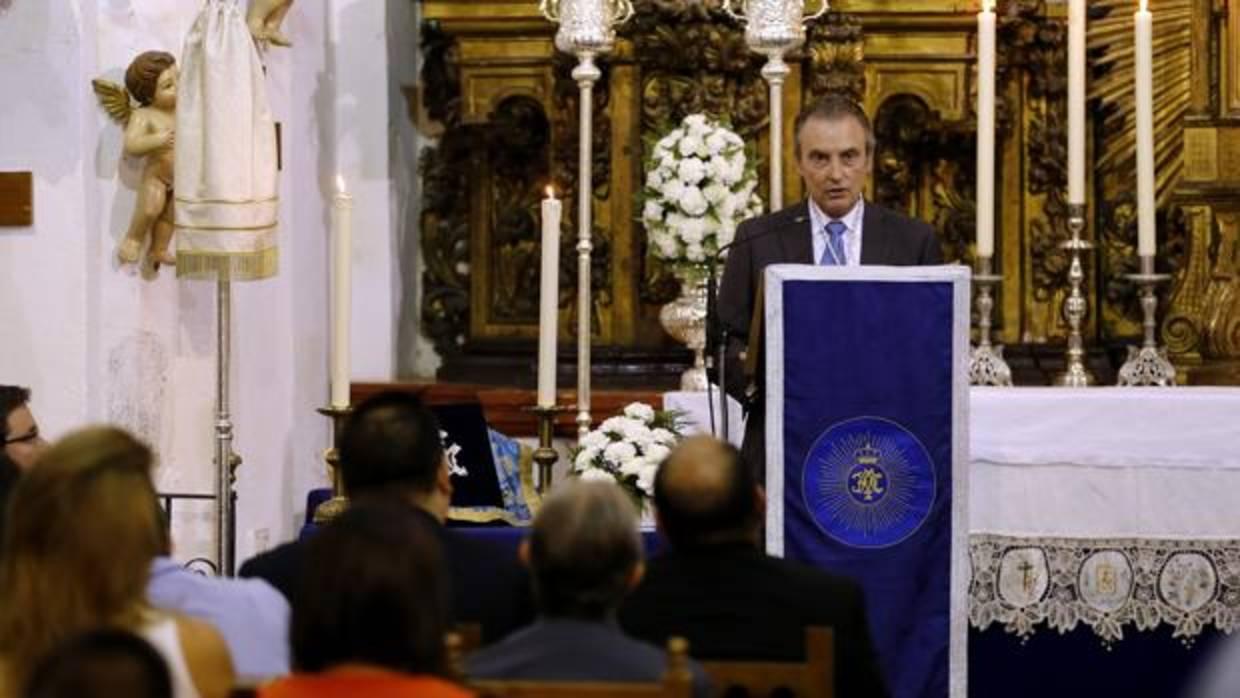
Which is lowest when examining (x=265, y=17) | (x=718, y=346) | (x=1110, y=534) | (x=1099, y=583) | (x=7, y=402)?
(x=1099, y=583)

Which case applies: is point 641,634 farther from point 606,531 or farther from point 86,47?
point 86,47

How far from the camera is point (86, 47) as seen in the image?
8.00 m

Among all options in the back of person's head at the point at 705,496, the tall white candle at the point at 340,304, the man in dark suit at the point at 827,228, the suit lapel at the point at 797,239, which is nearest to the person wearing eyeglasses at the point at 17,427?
the tall white candle at the point at 340,304

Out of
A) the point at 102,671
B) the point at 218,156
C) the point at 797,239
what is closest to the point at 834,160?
the point at 797,239

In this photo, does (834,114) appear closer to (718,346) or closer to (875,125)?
(718,346)

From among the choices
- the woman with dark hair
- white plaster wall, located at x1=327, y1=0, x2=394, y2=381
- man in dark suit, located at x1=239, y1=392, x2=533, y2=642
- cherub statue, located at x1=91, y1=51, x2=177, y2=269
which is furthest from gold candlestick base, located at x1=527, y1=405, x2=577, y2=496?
the woman with dark hair

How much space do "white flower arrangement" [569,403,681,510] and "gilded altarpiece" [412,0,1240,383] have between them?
7.48 ft

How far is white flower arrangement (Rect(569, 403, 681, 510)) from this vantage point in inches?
274

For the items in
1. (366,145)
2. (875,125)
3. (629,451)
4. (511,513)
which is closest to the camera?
(629,451)

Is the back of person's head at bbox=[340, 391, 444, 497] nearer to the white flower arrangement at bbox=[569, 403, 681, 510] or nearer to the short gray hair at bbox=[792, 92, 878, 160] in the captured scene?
the white flower arrangement at bbox=[569, 403, 681, 510]

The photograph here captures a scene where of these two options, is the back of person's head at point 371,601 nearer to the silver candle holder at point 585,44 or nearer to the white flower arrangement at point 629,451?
the white flower arrangement at point 629,451

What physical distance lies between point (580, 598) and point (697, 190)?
455cm

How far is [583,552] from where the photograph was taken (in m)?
3.94

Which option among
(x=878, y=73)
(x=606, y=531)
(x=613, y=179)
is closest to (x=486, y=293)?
(x=613, y=179)
